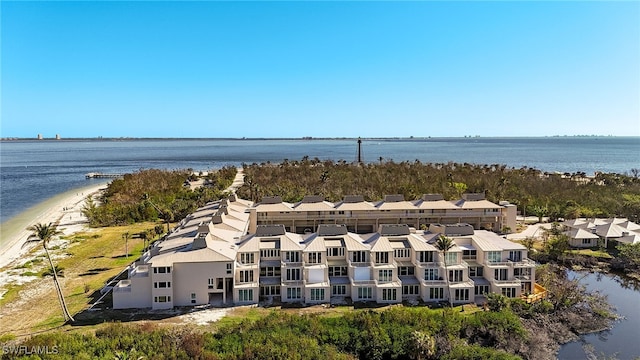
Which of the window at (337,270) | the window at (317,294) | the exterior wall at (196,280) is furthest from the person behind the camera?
the window at (337,270)

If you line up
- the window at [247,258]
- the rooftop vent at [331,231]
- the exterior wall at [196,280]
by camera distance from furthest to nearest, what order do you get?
the rooftop vent at [331,231], the window at [247,258], the exterior wall at [196,280]

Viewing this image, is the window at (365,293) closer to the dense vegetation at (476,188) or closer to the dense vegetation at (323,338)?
the dense vegetation at (323,338)

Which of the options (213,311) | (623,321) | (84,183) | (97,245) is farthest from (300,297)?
(84,183)

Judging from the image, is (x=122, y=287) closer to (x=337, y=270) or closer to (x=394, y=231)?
(x=337, y=270)

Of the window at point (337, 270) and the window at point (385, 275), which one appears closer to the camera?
the window at point (385, 275)

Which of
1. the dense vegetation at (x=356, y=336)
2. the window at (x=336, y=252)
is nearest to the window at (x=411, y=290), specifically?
the dense vegetation at (x=356, y=336)

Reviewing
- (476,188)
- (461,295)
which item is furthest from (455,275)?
(476,188)
